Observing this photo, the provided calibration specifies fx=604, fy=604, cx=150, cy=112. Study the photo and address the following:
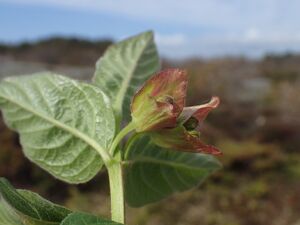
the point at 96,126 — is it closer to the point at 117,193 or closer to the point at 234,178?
the point at 117,193

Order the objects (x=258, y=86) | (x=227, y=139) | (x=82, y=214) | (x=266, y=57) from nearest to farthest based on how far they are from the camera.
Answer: (x=82, y=214)
(x=227, y=139)
(x=258, y=86)
(x=266, y=57)

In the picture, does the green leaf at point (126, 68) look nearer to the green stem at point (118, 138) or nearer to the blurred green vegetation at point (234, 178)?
the green stem at point (118, 138)

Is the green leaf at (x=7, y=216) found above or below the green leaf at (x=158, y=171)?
above

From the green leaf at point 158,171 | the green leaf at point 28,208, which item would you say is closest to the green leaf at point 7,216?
the green leaf at point 28,208

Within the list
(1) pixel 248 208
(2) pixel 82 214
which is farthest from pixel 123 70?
(1) pixel 248 208

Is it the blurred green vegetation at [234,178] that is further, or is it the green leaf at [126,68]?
the blurred green vegetation at [234,178]

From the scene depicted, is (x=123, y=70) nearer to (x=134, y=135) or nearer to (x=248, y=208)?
(x=134, y=135)

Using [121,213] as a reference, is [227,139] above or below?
below
